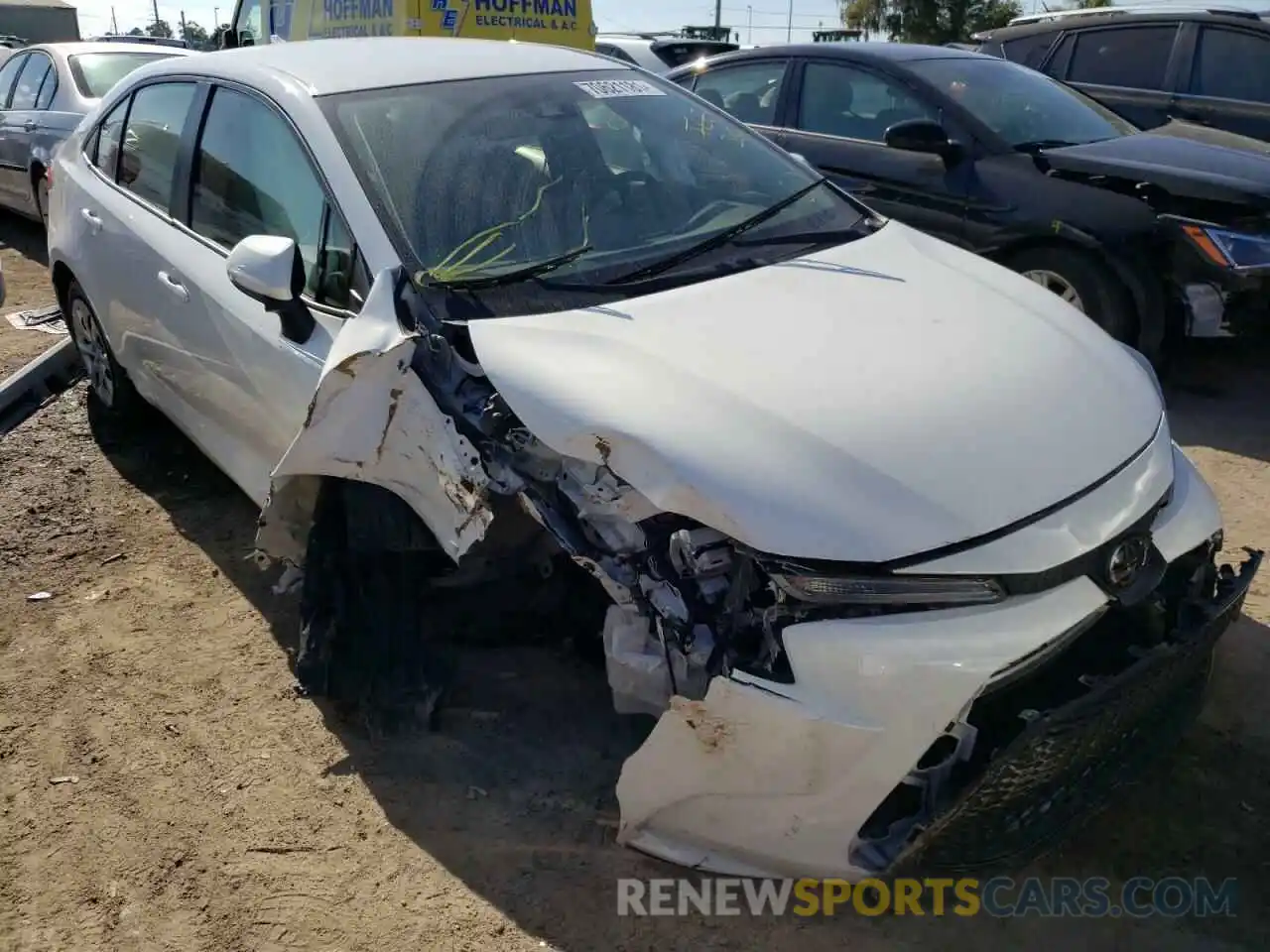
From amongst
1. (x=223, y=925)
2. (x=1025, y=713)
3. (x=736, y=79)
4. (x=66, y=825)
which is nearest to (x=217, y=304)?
(x=66, y=825)

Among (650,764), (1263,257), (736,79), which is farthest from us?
(736,79)

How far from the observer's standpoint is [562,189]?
3.02m

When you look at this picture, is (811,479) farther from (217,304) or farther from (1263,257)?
(1263,257)

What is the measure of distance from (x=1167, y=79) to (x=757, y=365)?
6.45 m

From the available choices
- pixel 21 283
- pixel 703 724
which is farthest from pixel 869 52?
pixel 21 283

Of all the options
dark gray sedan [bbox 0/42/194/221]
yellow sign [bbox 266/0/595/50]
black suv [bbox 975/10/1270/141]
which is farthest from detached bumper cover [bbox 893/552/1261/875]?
dark gray sedan [bbox 0/42/194/221]

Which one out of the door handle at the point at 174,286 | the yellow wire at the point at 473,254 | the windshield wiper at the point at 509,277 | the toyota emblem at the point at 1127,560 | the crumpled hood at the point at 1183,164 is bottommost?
the toyota emblem at the point at 1127,560

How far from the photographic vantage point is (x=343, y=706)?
307 centimetres

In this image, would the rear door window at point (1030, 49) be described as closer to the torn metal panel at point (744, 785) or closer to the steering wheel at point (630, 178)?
the steering wheel at point (630, 178)

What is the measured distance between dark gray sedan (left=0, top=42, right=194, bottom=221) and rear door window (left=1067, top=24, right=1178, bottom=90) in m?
6.38

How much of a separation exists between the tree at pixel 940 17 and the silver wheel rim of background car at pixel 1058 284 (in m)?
27.1

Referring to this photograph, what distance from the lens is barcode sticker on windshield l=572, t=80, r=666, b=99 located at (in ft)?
11.3

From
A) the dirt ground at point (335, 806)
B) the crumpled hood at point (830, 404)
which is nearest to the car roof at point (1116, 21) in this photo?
the dirt ground at point (335, 806)

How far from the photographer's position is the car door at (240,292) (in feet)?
9.53
